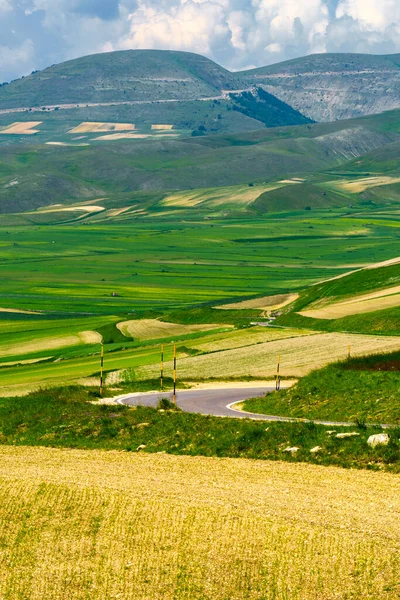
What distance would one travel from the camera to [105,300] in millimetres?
162375

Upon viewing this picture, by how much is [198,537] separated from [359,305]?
259ft

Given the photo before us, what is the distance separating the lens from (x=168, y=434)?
1396 inches

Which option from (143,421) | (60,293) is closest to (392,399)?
(143,421)

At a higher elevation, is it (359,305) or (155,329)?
(359,305)

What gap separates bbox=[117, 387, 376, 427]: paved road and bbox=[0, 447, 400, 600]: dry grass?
19.2 metres

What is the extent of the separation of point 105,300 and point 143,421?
409 ft

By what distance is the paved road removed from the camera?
47438 millimetres

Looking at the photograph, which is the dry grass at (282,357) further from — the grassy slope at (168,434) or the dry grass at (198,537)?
the dry grass at (198,537)

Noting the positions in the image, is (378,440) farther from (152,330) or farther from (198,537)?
(152,330)

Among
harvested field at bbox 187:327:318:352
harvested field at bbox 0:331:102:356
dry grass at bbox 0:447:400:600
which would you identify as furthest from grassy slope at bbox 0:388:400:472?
harvested field at bbox 0:331:102:356

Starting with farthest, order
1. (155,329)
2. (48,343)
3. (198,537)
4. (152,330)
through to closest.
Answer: (155,329) → (152,330) → (48,343) → (198,537)

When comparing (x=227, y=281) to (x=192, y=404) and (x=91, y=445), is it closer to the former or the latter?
(x=192, y=404)

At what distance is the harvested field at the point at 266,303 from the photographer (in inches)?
4946

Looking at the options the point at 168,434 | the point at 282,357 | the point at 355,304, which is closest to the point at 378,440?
the point at 168,434
